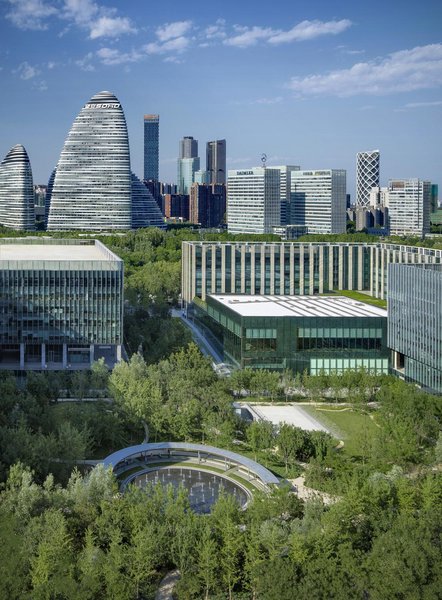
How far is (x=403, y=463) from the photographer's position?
33.9 meters

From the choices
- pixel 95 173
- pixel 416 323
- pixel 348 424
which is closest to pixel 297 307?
pixel 416 323

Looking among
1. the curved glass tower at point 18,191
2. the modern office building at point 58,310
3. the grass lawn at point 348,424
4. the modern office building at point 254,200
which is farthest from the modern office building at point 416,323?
the curved glass tower at point 18,191

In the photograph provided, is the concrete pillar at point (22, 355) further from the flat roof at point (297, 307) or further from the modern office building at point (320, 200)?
the modern office building at point (320, 200)

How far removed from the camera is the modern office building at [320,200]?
161 meters

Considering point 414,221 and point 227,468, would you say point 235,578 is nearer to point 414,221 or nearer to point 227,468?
point 227,468

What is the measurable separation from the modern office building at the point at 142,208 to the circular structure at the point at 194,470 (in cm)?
12327

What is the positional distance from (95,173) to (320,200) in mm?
47199

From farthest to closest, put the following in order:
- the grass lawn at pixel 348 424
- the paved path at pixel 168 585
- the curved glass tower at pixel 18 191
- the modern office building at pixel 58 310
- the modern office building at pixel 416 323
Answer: the curved glass tower at pixel 18 191 < the modern office building at pixel 58 310 < the modern office building at pixel 416 323 < the grass lawn at pixel 348 424 < the paved path at pixel 168 585

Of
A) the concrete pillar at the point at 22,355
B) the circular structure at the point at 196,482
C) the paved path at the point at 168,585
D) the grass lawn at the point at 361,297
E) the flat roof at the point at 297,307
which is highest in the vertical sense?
the flat roof at the point at 297,307

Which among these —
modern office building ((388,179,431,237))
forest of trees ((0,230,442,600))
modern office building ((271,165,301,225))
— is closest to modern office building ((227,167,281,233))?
modern office building ((271,165,301,225))

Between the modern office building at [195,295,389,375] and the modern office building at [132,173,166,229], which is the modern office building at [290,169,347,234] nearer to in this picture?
the modern office building at [132,173,166,229]

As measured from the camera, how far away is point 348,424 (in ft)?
141

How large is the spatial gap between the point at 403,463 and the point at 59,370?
27653 mm

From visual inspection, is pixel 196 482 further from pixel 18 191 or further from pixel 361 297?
pixel 18 191
